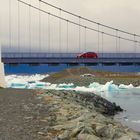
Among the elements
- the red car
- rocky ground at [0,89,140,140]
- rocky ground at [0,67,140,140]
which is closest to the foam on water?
rocky ground at [0,67,140,140]

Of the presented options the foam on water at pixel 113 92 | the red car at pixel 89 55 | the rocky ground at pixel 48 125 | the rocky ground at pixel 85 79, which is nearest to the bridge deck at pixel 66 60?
the red car at pixel 89 55

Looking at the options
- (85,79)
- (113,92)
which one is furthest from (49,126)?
(85,79)

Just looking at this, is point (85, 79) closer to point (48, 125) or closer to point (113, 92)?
point (113, 92)

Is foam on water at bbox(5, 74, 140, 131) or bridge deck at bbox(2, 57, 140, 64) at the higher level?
bridge deck at bbox(2, 57, 140, 64)

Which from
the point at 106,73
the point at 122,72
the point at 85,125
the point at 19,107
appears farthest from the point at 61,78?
the point at 85,125

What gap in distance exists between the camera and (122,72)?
82.1 meters

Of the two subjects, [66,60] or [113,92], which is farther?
[66,60]

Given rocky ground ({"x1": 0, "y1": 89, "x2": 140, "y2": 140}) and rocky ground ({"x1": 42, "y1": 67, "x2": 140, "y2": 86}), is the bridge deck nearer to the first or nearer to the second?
rocky ground ({"x1": 42, "y1": 67, "x2": 140, "y2": 86})

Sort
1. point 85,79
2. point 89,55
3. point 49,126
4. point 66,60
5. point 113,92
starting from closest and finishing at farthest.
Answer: point 49,126, point 113,92, point 85,79, point 66,60, point 89,55

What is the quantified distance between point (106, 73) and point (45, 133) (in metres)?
66.8

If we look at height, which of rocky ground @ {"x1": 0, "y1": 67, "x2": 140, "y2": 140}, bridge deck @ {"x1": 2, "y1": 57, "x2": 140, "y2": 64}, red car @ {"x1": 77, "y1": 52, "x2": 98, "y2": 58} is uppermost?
red car @ {"x1": 77, "y1": 52, "x2": 98, "y2": 58}

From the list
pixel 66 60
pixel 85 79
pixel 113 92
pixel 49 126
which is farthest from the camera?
pixel 66 60

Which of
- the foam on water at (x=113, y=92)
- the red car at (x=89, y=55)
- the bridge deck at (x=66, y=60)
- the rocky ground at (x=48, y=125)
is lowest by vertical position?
the foam on water at (x=113, y=92)

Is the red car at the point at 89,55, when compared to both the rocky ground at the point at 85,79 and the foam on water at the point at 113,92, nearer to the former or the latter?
the rocky ground at the point at 85,79
